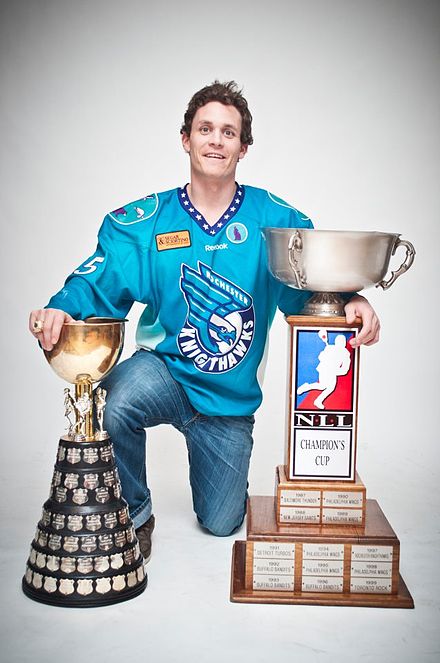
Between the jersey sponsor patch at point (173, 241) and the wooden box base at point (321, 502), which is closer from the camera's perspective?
the wooden box base at point (321, 502)

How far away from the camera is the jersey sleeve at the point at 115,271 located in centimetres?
274

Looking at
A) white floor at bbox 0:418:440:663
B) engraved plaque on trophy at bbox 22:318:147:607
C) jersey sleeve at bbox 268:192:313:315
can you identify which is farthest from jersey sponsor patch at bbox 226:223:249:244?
white floor at bbox 0:418:440:663

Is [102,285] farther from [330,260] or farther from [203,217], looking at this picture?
[330,260]

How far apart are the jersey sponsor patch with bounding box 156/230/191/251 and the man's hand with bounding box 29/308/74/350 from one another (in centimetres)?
52

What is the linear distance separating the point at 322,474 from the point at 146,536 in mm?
566

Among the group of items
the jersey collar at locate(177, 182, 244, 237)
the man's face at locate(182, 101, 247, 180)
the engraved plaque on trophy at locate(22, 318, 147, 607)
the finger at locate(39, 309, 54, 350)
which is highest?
the man's face at locate(182, 101, 247, 180)

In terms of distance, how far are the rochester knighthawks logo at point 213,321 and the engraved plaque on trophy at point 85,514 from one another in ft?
1.39

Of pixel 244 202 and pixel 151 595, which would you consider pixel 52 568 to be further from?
pixel 244 202

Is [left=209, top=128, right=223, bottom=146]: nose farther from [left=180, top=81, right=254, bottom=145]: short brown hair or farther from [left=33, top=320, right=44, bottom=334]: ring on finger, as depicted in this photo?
[left=33, top=320, right=44, bottom=334]: ring on finger

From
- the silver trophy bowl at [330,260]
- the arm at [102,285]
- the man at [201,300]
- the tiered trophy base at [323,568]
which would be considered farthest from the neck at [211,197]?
the tiered trophy base at [323,568]

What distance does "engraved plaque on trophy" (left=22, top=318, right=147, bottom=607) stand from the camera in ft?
7.45

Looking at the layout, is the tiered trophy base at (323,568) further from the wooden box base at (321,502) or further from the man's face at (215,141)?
the man's face at (215,141)

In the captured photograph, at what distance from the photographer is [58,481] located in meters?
2.33

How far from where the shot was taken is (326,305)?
2.44 meters
